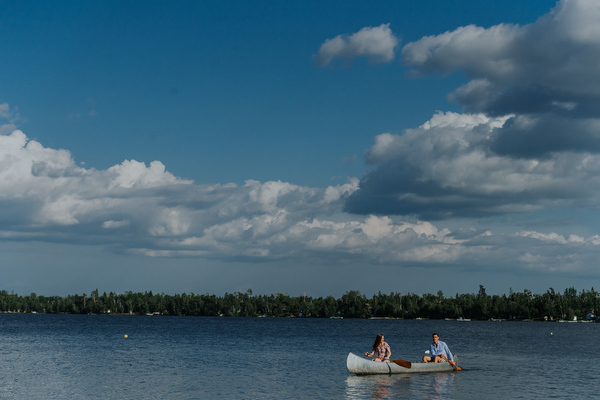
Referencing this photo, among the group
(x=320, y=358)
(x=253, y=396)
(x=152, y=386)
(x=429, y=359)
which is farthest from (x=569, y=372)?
(x=152, y=386)

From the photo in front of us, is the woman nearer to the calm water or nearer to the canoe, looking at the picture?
the canoe

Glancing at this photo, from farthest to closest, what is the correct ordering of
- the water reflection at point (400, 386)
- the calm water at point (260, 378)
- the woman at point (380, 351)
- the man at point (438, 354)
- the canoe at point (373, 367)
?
the man at point (438, 354) → the woman at point (380, 351) → the canoe at point (373, 367) → the calm water at point (260, 378) → the water reflection at point (400, 386)

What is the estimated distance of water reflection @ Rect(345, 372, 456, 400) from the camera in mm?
40094

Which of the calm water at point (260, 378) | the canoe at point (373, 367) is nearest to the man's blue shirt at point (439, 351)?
the canoe at point (373, 367)

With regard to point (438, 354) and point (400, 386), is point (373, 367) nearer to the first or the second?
point (400, 386)

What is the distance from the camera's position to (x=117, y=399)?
38000 millimetres

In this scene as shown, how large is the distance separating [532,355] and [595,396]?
4084cm

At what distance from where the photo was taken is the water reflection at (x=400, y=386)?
132 feet

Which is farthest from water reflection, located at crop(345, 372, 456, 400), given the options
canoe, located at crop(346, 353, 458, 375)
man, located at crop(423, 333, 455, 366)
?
man, located at crop(423, 333, 455, 366)

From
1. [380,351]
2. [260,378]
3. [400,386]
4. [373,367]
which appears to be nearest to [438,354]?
[380,351]

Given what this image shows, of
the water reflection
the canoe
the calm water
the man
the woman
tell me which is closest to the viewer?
the water reflection

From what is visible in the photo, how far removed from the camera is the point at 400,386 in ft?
146

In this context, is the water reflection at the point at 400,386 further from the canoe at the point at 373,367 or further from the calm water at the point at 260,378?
the canoe at the point at 373,367

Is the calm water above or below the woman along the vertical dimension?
below
